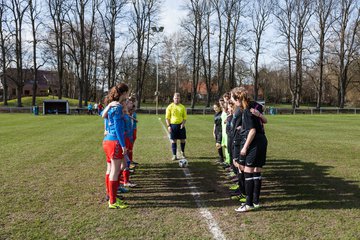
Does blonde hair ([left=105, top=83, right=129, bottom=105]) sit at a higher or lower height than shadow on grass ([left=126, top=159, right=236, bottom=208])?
higher

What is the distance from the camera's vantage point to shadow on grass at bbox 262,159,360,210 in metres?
5.37

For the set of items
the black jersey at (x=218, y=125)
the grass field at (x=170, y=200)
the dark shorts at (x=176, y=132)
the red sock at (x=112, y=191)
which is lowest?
the grass field at (x=170, y=200)

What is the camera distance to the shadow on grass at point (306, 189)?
5.37 meters

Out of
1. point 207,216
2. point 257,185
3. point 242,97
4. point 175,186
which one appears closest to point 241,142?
point 257,185

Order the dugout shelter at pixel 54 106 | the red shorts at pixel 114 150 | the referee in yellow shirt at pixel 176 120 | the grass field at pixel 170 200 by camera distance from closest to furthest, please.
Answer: the grass field at pixel 170 200 < the red shorts at pixel 114 150 < the referee in yellow shirt at pixel 176 120 < the dugout shelter at pixel 54 106

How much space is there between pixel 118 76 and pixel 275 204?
54.3m

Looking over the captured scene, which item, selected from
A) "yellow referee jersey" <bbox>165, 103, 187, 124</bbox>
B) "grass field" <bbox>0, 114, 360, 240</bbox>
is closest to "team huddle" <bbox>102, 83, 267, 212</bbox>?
"grass field" <bbox>0, 114, 360, 240</bbox>

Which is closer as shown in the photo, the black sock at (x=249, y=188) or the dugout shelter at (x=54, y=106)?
the black sock at (x=249, y=188)

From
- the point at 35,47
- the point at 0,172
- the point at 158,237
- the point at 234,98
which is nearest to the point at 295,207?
A: the point at 234,98

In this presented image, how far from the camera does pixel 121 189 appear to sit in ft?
20.7

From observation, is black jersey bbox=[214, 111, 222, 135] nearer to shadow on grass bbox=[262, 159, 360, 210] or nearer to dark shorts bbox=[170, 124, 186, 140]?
dark shorts bbox=[170, 124, 186, 140]

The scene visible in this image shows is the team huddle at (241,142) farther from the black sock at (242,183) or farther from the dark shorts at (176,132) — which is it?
the dark shorts at (176,132)

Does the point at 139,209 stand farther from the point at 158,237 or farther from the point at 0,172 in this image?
the point at 0,172

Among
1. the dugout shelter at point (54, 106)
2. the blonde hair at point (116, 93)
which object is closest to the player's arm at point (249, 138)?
the blonde hair at point (116, 93)
